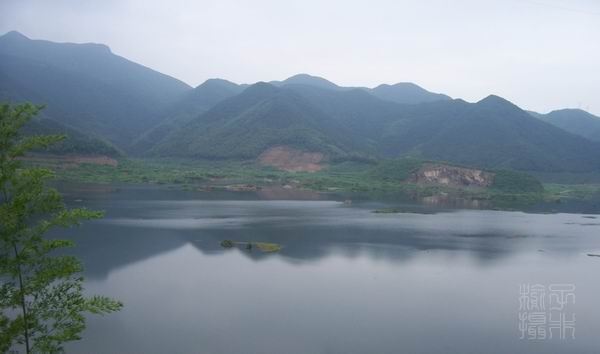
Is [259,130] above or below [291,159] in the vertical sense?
above

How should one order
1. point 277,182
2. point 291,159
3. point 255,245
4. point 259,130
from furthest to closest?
point 259,130 → point 291,159 → point 277,182 → point 255,245

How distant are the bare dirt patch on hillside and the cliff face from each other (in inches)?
1016

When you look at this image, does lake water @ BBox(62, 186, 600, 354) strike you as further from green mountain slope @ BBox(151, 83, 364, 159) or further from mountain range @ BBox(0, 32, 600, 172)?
green mountain slope @ BBox(151, 83, 364, 159)

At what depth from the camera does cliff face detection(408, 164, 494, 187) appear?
8731cm

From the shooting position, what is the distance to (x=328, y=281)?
2478 cm

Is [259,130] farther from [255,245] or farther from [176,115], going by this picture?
[255,245]

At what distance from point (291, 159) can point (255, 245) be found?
82.1 meters

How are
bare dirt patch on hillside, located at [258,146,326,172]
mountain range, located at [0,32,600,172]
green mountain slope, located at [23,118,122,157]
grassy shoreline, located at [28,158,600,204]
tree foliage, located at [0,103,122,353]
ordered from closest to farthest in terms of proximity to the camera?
1. tree foliage, located at [0,103,122,353]
2. grassy shoreline, located at [28,158,600,204]
3. green mountain slope, located at [23,118,122,157]
4. bare dirt patch on hillside, located at [258,146,326,172]
5. mountain range, located at [0,32,600,172]

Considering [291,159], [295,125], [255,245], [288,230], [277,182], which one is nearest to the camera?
[255,245]

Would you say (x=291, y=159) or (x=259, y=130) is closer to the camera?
(x=291, y=159)

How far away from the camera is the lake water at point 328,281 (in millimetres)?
17078

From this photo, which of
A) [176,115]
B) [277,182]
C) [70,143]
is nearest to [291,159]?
[277,182]

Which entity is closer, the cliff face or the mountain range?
the cliff face

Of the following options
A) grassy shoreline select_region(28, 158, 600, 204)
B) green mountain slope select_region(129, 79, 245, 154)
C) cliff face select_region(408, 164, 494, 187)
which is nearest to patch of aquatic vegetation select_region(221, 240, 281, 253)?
grassy shoreline select_region(28, 158, 600, 204)
